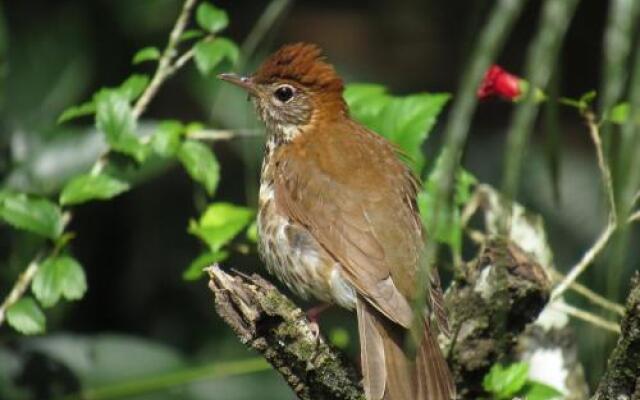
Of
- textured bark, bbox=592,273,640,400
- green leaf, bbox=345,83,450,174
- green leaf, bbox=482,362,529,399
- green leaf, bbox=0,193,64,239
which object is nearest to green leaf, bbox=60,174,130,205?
green leaf, bbox=0,193,64,239

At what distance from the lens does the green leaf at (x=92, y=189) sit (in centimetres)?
392

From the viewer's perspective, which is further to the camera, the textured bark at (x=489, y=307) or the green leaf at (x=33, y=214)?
the green leaf at (x=33, y=214)

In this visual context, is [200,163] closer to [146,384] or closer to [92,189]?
[92,189]

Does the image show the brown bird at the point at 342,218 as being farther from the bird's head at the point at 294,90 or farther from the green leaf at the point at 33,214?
the green leaf at the point at 33,214

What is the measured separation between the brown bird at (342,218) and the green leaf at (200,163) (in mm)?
144

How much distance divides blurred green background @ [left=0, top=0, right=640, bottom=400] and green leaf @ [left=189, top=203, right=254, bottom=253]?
0.13 m

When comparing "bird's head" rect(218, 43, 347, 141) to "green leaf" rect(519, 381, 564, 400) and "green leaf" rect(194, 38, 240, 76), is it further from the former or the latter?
"green leaf" rect(519, 381, 564, 400)

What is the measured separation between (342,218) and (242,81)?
0.65 meters

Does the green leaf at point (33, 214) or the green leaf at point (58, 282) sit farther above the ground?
the green leaf at point (33, 214)

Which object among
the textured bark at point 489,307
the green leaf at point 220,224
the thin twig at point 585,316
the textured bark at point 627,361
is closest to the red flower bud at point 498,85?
the textured bark at point 489,307

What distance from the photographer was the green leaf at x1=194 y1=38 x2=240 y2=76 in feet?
12.9

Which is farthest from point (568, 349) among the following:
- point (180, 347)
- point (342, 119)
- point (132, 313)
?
point (132, 313)

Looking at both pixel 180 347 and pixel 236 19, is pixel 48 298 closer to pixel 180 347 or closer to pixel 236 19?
pixel 180 347

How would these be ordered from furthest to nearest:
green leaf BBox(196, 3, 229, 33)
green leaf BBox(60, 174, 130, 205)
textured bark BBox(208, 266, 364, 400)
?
green leaf BBox(196, 3, 229, 33) < green leaf BBox(60, 174, 130, 205) < textured bark BBox(208, 266, 364, 400)
